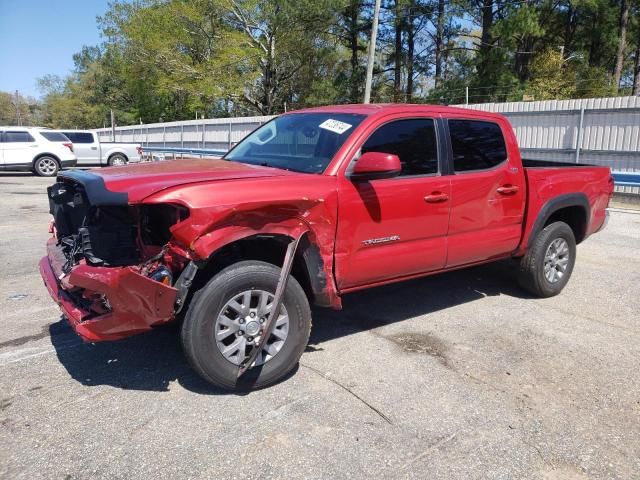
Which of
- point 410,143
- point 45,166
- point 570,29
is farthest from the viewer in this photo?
point 570,29

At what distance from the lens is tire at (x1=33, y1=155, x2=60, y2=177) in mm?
18578

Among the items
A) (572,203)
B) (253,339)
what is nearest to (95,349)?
(253,339)

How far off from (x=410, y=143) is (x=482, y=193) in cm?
85

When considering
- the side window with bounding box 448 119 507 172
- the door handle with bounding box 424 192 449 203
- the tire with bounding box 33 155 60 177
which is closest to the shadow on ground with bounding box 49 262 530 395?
the door handle with bounding box 424 192 449 203

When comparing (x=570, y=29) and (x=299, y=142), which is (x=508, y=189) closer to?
(x=299, y=142)

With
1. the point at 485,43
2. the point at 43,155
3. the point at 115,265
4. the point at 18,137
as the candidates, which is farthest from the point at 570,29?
the point at 115,265

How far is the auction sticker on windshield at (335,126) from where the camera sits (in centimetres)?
409

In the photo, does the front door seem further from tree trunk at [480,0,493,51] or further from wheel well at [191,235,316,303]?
tree trunk at [480,0,493,51]

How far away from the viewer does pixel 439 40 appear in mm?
33844

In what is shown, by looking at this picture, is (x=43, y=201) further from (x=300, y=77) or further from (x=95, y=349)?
(x=300, y=77)

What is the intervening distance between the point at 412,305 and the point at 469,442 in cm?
235

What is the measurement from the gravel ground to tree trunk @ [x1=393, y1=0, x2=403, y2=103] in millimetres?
31807

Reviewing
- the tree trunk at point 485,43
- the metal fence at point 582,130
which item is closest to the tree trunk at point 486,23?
the tree trunk at point 485,43

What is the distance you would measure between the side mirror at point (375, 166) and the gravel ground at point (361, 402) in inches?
54.0
